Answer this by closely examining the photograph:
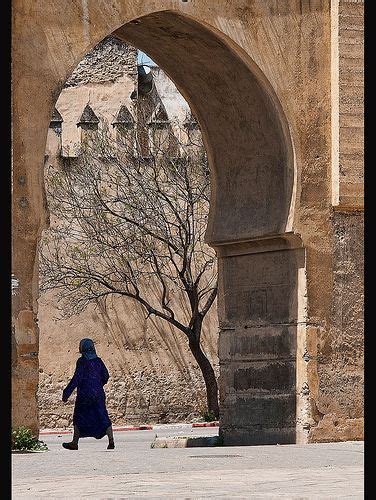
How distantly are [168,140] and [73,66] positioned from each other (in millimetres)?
11480

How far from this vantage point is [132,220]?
23.0m

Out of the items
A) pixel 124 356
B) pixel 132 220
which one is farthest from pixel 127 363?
pixel 132 220

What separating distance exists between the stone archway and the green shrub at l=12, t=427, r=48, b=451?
9.42 feet

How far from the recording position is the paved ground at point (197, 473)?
7.94 meters

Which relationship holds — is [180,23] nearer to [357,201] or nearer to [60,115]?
[357,201]

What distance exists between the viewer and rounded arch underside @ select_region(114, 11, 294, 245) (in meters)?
13.1

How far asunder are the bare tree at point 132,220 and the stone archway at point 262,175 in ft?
29.2

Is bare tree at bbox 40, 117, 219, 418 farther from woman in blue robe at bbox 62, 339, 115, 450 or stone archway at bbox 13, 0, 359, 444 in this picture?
woman in blue robe at bbox 62, 339, 115, 450

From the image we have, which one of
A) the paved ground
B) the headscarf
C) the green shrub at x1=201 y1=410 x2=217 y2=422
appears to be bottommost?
the green shrub at x1=201 y1=410 x2=217 y2=422

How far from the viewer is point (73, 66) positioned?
12.1 meters

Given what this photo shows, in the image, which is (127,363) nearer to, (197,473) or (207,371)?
(207,371)

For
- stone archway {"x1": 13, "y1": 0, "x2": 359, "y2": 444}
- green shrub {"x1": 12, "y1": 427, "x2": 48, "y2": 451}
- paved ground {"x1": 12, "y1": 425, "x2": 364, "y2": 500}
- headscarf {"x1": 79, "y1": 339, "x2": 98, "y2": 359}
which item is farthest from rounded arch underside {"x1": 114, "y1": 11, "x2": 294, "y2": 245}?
green shrub {"x1": 12, "y1": 427, "x2": 48, "y2": 451}

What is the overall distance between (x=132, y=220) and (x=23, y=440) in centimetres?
1169

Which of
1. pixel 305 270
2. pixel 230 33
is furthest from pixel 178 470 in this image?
pixel 230 33
